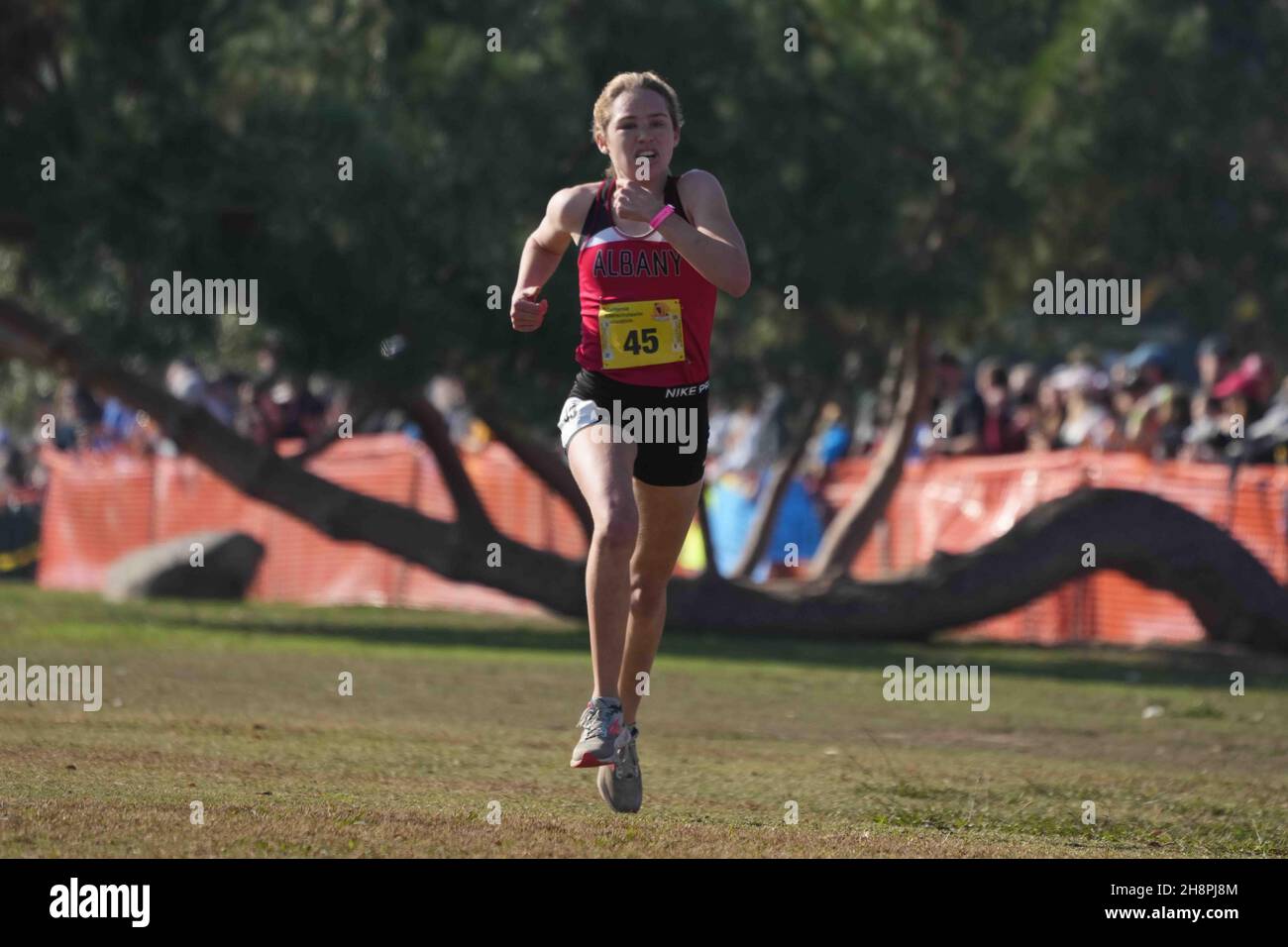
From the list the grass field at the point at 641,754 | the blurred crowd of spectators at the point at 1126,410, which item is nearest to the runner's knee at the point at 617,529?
the grass field at the point at 641,754

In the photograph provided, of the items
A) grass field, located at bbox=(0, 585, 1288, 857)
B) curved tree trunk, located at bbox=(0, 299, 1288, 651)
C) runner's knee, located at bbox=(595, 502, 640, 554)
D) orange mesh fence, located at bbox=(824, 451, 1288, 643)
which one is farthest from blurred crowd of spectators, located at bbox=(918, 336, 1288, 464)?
runner's knee, located at bbox=(595, 502, 640, 554)

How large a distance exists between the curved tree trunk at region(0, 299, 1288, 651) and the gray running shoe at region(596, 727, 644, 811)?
436 inches

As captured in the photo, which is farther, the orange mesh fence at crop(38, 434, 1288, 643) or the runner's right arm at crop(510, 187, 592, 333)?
the orange mesh fence at crop(38, 434, 1288, 643)

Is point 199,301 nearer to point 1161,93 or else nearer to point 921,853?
point 1161,93

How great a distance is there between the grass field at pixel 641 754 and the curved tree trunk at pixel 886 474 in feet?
12.4

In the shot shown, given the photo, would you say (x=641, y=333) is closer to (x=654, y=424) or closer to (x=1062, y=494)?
(x=654, y=424)

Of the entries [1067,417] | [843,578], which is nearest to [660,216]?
[843,578]

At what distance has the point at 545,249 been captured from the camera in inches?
320

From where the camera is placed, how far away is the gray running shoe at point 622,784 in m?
7.49

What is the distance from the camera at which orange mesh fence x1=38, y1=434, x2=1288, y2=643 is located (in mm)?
19500

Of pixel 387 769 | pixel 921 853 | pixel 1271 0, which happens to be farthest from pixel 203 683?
pixel 1271 0

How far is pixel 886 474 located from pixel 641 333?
47.2 ft

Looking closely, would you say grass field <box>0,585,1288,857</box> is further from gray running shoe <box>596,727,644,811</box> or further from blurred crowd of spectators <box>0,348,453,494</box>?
blurred crowd of spectators <box>0,348,453,494</box>

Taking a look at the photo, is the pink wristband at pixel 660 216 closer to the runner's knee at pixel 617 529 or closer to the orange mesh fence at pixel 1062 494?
the runner's knee at pixel 617 529
